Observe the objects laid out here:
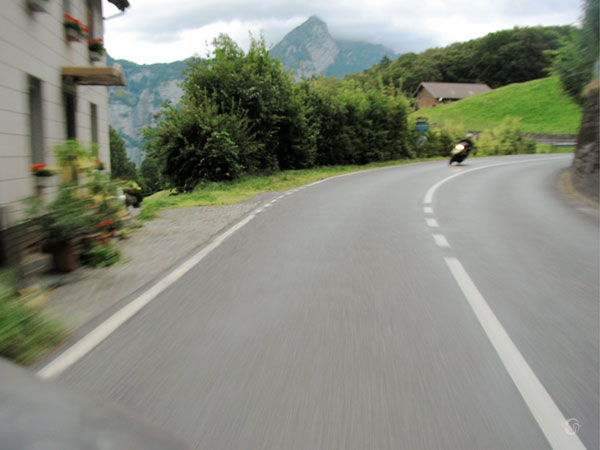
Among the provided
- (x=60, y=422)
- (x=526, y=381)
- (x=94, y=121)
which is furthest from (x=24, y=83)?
(x=60, y=422)

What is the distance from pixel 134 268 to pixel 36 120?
5.78 metres

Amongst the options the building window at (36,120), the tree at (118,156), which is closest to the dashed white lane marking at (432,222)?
the building window at (36,120)

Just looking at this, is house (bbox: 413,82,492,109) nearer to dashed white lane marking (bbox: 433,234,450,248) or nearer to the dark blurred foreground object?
dashed white lane marking (bbox: 433,234,450,248)

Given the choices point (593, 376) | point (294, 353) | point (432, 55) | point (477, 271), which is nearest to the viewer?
point (593, 376)

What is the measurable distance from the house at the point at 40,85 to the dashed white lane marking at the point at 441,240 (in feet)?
18.3

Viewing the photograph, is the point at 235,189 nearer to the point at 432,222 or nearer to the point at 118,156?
the point at 432,222

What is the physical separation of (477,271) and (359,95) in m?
26.0

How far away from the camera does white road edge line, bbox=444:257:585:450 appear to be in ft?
9.41

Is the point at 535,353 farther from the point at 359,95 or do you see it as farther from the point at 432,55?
the point at 432,55

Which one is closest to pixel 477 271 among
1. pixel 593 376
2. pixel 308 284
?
pixel 308 284

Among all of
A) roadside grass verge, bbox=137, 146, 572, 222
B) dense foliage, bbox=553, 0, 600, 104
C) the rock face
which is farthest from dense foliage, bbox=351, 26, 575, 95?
the rock face

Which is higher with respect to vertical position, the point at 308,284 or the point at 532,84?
the point at 532,84

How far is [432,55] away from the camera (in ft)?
448

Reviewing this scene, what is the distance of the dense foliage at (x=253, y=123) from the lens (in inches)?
830
